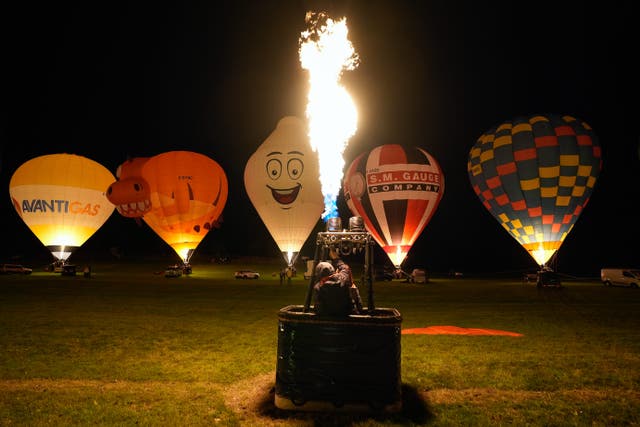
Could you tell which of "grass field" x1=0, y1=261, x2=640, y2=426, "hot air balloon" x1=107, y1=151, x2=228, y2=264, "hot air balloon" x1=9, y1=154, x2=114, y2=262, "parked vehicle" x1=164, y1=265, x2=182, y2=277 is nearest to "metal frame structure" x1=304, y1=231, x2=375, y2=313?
"grass field" x1=0, y1=261, x2=640, y2=426

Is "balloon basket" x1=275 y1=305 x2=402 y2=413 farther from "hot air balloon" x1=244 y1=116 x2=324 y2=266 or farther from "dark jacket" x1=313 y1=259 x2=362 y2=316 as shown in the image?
"hot air balloon" x1=244 y1=116 x2=324 y2=266

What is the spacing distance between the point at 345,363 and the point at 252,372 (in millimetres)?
2777

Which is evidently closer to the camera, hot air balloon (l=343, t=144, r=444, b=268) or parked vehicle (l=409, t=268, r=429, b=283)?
hot air balloon (l=343, t=144, r=444, b=268)

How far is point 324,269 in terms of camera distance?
6.06 metres

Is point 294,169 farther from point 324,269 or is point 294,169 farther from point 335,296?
point 335,296

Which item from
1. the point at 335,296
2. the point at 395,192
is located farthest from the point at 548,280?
the point at 335,296

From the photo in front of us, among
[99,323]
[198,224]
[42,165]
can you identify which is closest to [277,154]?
[198,224]

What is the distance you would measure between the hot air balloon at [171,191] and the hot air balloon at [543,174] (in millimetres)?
22004

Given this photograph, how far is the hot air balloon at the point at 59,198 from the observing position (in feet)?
123

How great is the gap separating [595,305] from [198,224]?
2896cm

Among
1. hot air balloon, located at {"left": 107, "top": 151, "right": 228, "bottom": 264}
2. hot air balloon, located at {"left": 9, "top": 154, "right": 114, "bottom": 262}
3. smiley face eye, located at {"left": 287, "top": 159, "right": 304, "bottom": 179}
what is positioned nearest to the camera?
smiley face eye, located at {"left": 287, "top": 159, "right": 304, "bottom": 179}

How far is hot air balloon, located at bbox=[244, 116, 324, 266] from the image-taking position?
111 feet

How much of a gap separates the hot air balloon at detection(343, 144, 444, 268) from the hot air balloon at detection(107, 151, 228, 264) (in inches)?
467

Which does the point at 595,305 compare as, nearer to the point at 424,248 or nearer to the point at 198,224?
the point at 198,224
